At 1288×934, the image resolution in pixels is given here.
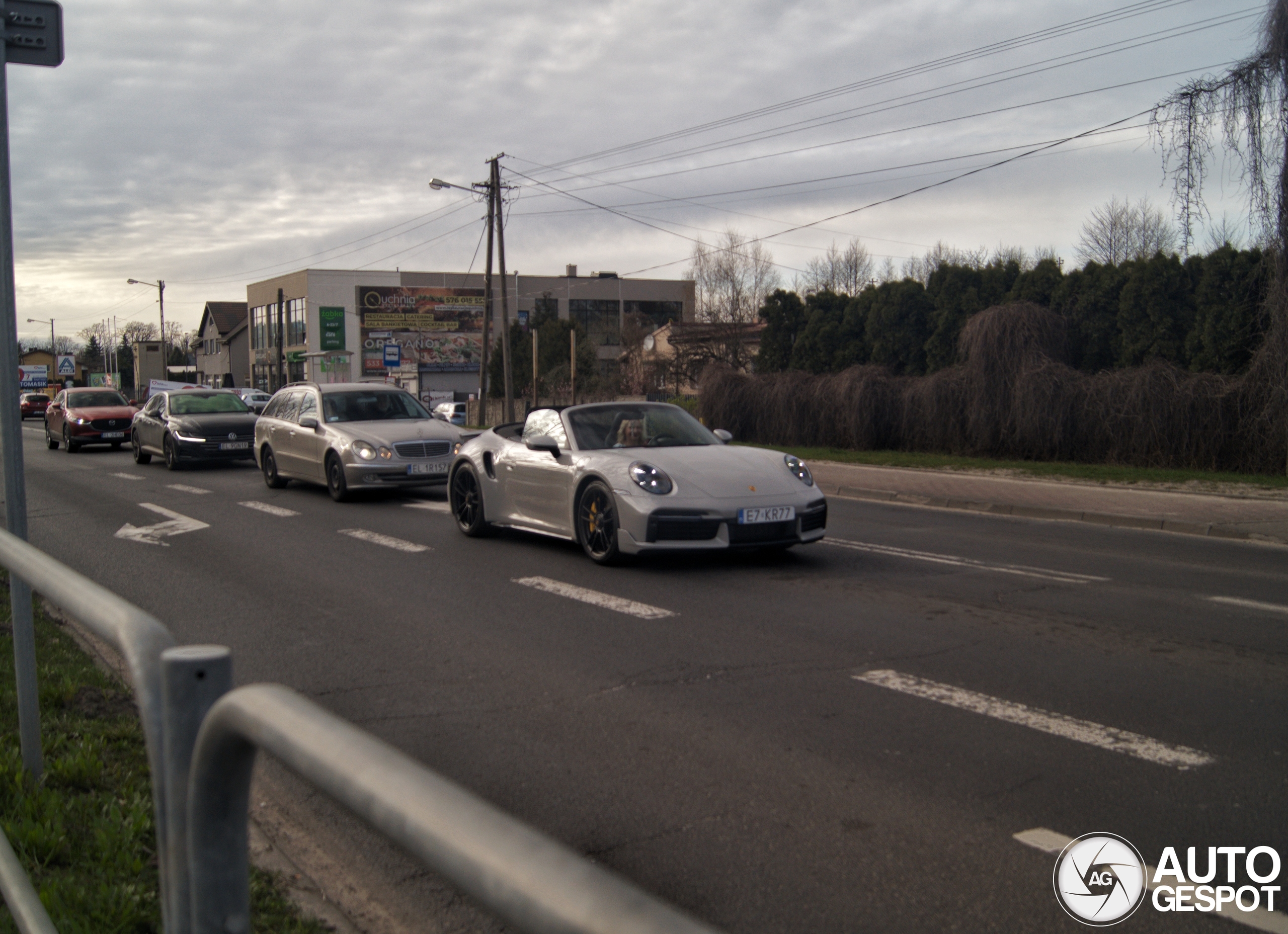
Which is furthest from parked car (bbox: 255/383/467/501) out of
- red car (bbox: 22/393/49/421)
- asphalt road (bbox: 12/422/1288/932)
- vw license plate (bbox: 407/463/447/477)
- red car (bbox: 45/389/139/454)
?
red car (bbox: 22/393/49/421)

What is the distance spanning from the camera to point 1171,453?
18781 mm

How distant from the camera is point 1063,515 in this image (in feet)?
44.9

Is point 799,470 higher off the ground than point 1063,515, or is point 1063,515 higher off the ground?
point 799,470

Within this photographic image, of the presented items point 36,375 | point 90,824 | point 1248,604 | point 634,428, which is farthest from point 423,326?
point 90,824

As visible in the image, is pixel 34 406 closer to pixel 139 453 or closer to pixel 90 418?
pixel 90 418

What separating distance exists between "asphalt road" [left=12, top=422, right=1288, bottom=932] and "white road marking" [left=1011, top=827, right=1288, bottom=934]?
6cm

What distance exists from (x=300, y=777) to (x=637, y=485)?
7.31 m

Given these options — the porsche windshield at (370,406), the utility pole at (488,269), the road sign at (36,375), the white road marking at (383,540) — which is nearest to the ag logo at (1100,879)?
the white road marking at (383,540)

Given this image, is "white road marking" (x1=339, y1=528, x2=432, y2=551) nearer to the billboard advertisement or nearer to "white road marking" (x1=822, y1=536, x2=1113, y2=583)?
"white road marking" (x1=822, y1=536, x2=1113, y2=583)

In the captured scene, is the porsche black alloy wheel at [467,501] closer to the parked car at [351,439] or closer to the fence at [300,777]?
the parked car at [351,439]

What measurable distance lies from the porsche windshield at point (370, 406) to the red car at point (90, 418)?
12920 mm

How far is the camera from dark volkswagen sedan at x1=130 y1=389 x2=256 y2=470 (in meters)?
20.3

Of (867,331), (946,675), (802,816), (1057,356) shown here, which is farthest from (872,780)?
(867,331)

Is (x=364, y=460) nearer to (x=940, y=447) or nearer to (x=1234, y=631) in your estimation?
(x=1234, y=631)
